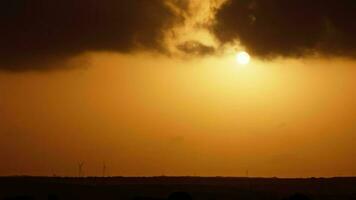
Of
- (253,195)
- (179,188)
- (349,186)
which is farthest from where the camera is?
(349,186)

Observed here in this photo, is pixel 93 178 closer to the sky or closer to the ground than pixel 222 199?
closer to the sky

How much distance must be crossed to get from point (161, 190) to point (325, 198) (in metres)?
19.3

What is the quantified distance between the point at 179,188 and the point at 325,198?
1044 inches

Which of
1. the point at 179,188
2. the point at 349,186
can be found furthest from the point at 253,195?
the point at 349,186

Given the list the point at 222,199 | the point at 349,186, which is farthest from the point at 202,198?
the point at 349,186

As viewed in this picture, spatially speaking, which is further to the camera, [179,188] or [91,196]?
[179,188]

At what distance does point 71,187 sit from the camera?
120500 millimetres

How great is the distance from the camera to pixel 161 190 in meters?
132

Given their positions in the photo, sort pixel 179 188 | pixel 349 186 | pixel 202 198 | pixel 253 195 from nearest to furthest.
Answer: pixel 202 198 < pixel 253 195 < pixel 179 188 < pixel 349 186

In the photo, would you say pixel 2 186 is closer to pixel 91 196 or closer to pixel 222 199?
pixel 91 196

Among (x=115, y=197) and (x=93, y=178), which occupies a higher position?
(x=93, y=178)

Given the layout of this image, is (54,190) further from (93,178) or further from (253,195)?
(93,178)

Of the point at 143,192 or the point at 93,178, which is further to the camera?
the point at 93,178

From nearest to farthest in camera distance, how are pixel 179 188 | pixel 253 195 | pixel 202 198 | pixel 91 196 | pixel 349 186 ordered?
pixel 91 196
pixel 202 198
pixel 253 195
pixel 179 188
pixel 349 186
